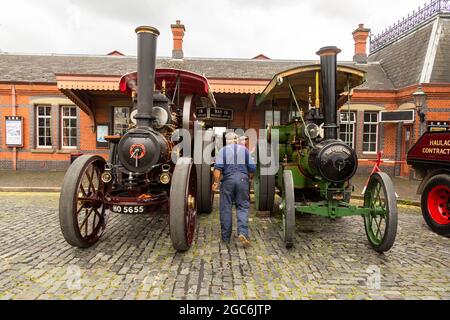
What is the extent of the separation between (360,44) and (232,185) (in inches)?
508

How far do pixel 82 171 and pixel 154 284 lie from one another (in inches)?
60.3

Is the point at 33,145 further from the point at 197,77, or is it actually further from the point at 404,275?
the point at 404,275

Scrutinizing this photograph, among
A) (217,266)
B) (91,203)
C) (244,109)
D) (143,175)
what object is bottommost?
(217,266)

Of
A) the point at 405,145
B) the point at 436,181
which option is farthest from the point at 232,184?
the point at 405,145

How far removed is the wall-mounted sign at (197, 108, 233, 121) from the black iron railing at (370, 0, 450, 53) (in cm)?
960

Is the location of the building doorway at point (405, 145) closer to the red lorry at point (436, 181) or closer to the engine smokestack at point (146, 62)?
the red lorry at point (436, 181)

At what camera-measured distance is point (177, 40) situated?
13.6 metres

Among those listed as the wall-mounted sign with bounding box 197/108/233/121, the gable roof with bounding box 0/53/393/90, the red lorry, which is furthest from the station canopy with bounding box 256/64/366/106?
the gable roof with bounding box 0/53/393/90

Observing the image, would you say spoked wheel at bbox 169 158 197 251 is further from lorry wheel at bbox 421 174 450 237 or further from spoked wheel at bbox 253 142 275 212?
lorry wheel at bbox 421 174 450 237

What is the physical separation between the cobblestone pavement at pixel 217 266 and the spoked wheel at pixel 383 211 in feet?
0.54

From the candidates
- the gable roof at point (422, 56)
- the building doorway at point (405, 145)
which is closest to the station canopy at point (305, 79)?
the building doorway at point (405, 145)

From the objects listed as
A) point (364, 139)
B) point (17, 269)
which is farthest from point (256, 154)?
point (364, 139)

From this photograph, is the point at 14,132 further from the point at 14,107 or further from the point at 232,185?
the point at 232,185

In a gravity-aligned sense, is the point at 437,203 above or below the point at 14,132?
below
